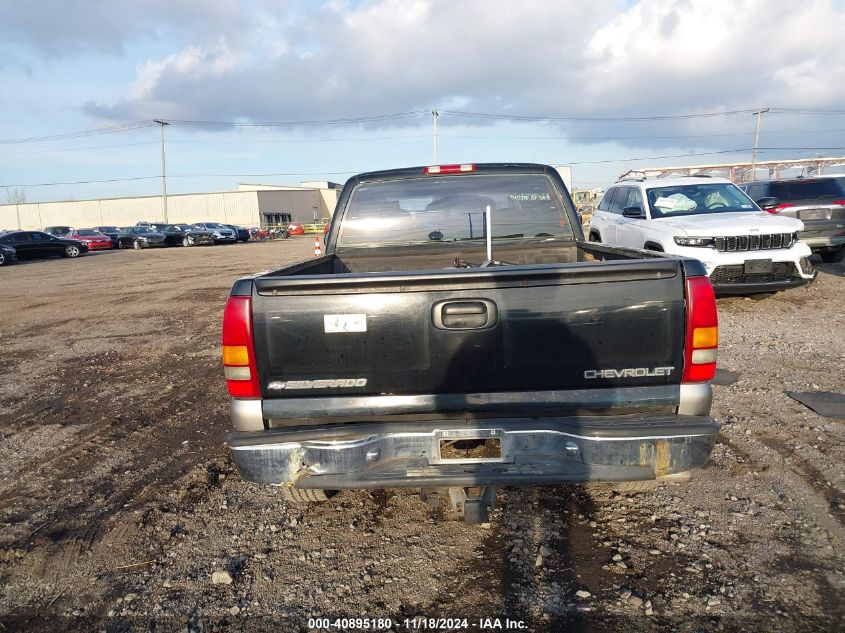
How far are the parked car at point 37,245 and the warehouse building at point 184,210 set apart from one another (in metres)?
35.7

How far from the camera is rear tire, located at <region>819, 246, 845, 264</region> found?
453 inches

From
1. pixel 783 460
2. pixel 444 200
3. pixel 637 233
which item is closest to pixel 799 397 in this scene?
pixel 783 460

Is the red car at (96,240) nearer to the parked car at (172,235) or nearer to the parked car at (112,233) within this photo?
the parked car at (112,233)

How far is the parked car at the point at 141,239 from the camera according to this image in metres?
37.1

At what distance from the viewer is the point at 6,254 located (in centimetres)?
2564

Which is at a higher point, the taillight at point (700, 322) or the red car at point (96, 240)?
the red car at point (96, 240)

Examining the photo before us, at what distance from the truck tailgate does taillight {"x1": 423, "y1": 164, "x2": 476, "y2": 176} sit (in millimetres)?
2034

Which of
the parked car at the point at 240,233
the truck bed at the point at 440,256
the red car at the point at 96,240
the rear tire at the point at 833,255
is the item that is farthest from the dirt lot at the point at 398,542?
the parked car at the point at 240,233

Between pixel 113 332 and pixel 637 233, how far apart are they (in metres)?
8.33

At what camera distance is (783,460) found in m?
3.81

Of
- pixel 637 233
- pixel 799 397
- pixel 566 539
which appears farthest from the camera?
pixel 637 233

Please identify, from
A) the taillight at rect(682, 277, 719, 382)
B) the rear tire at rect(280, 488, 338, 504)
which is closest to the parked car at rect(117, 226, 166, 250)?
the rear tire at rect(280, 488, 338, 504)

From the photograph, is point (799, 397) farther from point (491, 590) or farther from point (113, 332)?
point (113, 332)

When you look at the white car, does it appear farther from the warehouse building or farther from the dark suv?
the warehouse building
